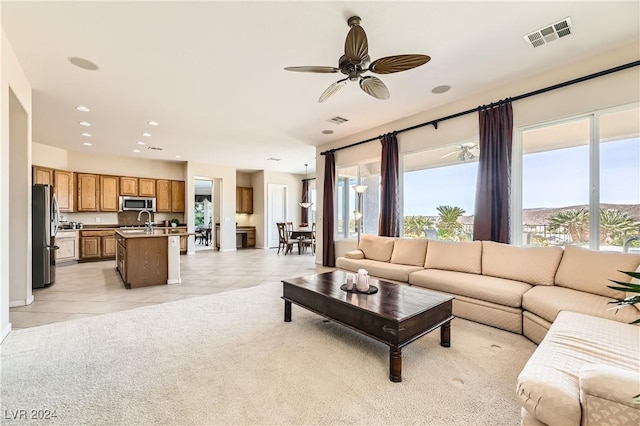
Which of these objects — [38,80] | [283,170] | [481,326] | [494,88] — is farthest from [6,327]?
[283,170]

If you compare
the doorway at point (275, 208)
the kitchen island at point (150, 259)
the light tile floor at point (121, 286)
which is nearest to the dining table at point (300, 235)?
the light tile floor at point (121, 286)

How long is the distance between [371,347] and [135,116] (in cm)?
526

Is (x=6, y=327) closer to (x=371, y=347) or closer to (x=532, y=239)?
(x=371, y=347)

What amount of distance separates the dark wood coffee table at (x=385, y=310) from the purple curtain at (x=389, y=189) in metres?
2.27

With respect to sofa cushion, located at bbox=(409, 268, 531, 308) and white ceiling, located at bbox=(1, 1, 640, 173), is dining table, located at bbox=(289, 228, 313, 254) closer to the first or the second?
white ceiling, located at bbox=(1, 1, 640, 173)

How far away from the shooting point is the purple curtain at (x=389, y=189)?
5.17 metres

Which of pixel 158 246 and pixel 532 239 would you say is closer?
pixel 532 239

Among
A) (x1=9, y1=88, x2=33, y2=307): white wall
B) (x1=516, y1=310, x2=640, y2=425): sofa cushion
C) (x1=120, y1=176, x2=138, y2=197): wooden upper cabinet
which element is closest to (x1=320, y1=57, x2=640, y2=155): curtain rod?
(x1=516, y1=310, x2=640, y2=425): sofa cushion

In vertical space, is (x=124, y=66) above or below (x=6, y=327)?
above

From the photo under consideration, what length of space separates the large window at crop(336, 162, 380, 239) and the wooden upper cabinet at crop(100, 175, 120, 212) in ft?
20.5

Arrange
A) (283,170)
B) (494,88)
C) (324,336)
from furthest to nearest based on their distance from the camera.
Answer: (283,170) → (494,88) → (324,336)

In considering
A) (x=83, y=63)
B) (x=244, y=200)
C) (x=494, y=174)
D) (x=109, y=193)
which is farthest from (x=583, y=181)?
(x=109, y=193)

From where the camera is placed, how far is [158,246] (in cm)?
477

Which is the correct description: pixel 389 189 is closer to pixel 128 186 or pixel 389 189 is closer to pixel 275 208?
pixel 275 208
